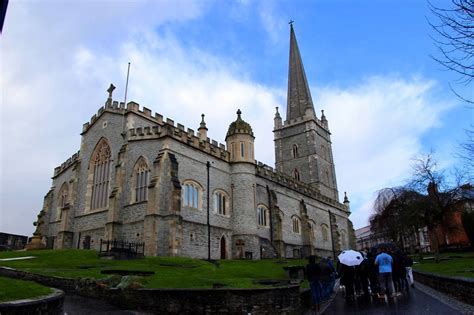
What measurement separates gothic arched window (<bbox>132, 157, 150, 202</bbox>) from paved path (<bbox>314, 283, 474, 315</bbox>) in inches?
719

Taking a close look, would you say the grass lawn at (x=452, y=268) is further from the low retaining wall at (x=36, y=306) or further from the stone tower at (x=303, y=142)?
the stone tower at (x=303, y=142)

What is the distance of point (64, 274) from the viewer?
15484mm

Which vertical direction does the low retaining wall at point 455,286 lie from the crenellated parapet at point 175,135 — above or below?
A: below

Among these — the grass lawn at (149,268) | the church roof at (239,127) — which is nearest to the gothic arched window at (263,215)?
the church roof at (239,127)

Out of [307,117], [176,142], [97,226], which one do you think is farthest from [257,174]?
[307,117]

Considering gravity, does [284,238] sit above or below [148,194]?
below

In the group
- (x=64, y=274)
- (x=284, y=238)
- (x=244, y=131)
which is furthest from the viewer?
(x=284, y=238)

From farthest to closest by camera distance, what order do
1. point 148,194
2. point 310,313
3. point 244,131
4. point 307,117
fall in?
point 307,117
point 244,131
point 148,194
point 310,313

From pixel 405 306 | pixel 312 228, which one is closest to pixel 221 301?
pixel 405 306

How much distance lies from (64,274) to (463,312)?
14.7 m

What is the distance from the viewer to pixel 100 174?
32.6 meters

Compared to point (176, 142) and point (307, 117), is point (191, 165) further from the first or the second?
point (307, 117)

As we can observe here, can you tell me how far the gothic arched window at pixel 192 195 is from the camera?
28.1 m

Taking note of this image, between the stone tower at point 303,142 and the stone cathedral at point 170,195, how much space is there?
48.8 feet
